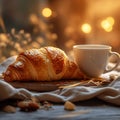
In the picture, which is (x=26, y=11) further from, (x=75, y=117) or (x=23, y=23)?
(x=75, y=117)

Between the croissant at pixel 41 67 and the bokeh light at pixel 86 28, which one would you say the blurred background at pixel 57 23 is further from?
the croissant at pixel 41 67

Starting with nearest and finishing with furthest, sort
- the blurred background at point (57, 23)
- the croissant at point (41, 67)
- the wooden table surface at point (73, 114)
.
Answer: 1. the wooden table surface at point (73, 114)
2. the croissant at point (41, 67)
3. the blurred background at point (57, 23)

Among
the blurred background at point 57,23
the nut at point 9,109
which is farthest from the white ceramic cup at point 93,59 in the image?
the blurred background at point 57,23

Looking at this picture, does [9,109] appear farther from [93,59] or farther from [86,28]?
[86,28]

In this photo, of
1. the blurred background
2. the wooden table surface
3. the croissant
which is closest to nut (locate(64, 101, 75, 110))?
the wooden table surface

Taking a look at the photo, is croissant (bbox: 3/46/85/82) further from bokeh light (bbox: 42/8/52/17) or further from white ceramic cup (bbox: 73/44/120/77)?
bokeh light (bbox: 42/8/52/17)
